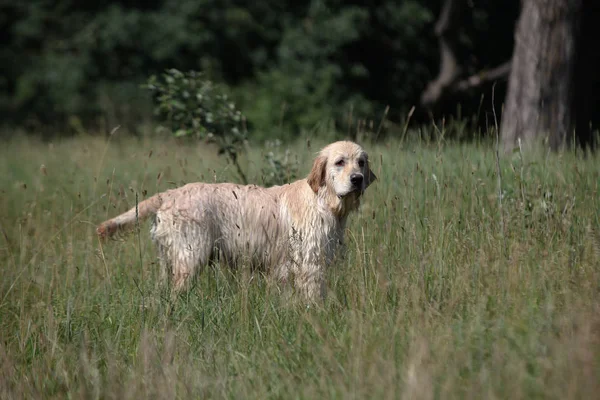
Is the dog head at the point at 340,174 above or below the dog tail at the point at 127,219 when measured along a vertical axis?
above

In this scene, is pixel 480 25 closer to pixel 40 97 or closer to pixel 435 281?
pixel 40 97

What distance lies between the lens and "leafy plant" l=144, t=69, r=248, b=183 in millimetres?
7137

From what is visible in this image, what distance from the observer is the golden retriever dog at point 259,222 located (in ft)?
17.1

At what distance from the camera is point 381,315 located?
13.9ft

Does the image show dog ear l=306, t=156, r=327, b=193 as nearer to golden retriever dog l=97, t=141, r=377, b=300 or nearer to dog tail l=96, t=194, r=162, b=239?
golden retriever dog l=97, t=141, r=377, b=300

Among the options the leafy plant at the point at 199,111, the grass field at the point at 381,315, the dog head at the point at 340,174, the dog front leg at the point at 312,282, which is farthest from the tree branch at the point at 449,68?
the dog front leg at the point at 312,282

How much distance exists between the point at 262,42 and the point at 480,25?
5.46 meters

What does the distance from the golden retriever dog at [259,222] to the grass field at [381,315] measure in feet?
0.58

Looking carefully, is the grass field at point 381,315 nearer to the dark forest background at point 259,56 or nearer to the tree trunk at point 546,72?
the tree trunk at point 546,72

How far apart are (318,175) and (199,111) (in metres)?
2.23

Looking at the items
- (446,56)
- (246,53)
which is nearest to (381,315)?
(446,56)

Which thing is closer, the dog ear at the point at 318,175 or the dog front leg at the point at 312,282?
the dog front leg at the point at 312,282

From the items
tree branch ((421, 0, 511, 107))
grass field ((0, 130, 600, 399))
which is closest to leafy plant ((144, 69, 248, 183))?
grass field ((0, 130, 600, 399))

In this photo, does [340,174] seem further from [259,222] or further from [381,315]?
[381,315]
